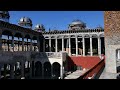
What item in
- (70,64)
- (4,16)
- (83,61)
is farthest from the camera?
(4,16)

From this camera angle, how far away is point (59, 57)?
41.8 metres

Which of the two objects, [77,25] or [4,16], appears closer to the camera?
[4,16]

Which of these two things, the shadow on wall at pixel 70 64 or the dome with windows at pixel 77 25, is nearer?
the shadow on wall at pixel 70 64

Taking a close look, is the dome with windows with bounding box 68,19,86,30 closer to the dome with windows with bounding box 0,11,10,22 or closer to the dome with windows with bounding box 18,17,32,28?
the dome with windows with bounding box 18,17,32,28

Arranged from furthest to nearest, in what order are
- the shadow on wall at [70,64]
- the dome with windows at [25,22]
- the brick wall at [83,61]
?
1. the dome with windows at [25,22]
2. the shadow on wall at [70,64]
3. the brick wall at [83,61]

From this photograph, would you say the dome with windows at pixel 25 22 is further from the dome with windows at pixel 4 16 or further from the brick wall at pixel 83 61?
the brick wall at pixel 83 61

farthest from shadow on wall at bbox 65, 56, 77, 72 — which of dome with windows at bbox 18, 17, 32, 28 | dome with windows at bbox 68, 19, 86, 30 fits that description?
dome with windows at bbox 18, 17, 32, 28

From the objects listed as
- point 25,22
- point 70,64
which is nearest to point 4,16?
point 25,22

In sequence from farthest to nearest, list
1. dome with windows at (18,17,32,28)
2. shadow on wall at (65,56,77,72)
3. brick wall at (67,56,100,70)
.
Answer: dome with windows at (18,17,32,28), shadow on wall at (65,56,77,72), brick wall at (67,56,100,70)

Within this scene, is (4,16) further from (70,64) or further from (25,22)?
(70,64)

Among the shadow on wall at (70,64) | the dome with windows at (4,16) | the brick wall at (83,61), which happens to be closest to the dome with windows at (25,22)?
the dome with windows at (4,16)
